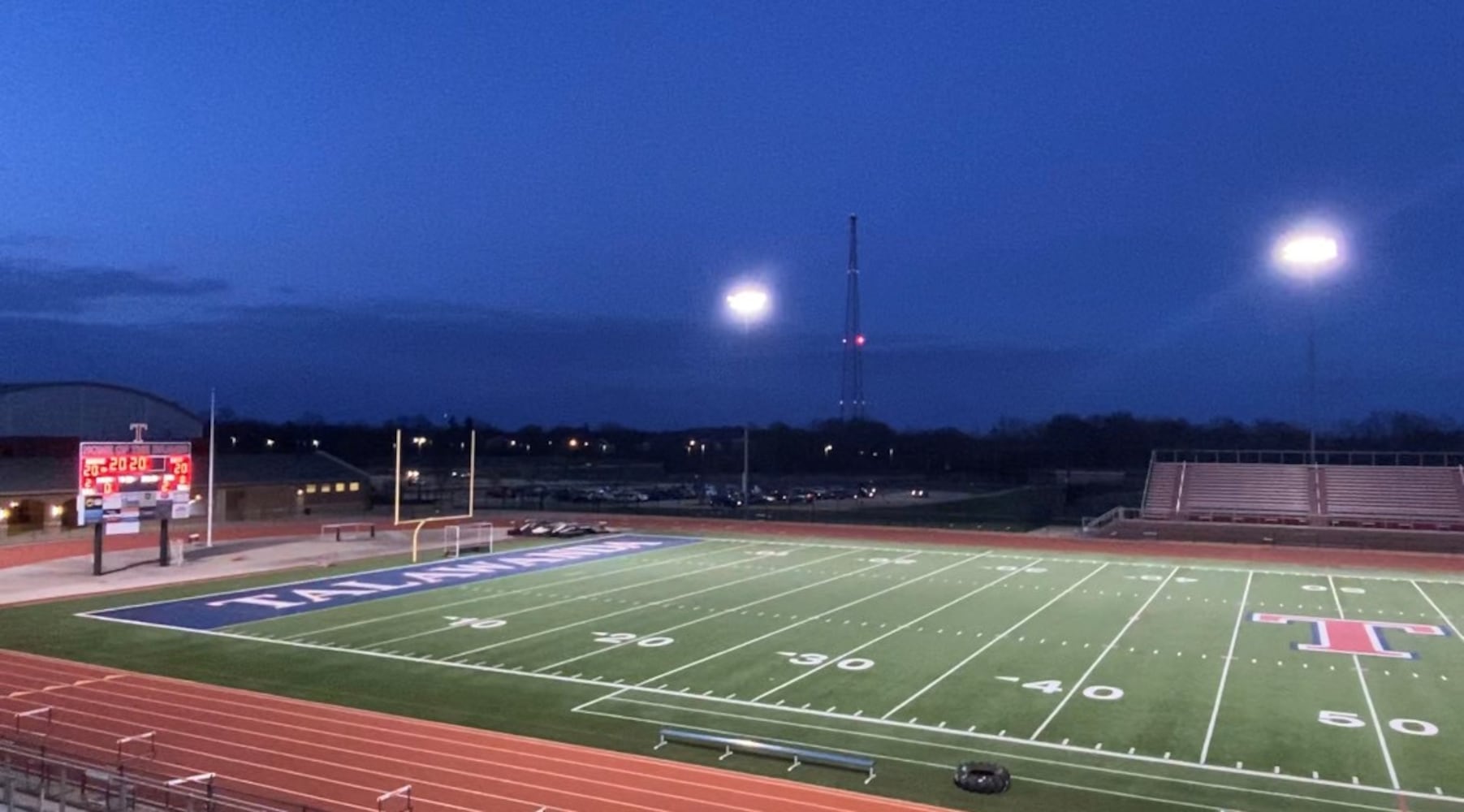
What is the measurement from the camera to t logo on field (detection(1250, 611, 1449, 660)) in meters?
18.3

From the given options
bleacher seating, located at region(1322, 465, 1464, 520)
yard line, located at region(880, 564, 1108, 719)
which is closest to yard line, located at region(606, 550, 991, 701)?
yard line, located at region(880, 564, 1108, 719)

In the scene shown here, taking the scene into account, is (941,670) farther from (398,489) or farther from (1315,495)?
(1315,495)

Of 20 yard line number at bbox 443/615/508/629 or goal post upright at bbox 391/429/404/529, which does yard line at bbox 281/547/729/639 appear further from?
goal post upright at bbox 391/429/404/529

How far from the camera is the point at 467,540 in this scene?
3703 centimetres

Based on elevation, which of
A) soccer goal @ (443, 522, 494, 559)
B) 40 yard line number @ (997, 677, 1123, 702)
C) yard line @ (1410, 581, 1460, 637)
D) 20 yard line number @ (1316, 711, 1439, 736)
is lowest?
20 yard line number @ (1316, 711, 1439, 736)

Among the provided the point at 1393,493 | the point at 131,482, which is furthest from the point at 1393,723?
the point at 1393,493

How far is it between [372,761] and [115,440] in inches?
1419

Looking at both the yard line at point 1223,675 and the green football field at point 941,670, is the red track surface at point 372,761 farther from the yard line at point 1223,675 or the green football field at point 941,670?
the yard line at point 1223,675

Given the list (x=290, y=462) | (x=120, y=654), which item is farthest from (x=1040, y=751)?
(x=290, y=462)

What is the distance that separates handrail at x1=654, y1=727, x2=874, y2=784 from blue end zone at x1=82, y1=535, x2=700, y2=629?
11.8 m

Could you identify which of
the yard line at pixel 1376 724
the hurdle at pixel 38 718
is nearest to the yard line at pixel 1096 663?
the yard line at pixel 1376 724

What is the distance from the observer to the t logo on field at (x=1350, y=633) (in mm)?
18297

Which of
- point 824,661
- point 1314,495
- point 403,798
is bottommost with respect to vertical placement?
point 403,798

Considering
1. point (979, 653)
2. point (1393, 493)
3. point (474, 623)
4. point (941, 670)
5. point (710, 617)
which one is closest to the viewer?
point (941, 670)
